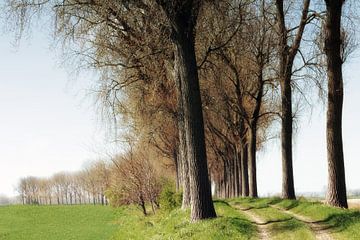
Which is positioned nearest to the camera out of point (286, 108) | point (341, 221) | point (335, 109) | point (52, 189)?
point (341, 221)

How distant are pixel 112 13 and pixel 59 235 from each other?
24.7m

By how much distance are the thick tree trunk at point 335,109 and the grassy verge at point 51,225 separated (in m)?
19.0

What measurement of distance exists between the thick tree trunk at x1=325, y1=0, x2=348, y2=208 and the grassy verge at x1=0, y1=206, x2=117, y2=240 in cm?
1904

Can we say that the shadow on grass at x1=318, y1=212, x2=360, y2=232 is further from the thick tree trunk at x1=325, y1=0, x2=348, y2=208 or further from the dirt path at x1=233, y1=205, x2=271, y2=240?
the thick tree trunk at x1=325, y1=0, x2=348, y2=208

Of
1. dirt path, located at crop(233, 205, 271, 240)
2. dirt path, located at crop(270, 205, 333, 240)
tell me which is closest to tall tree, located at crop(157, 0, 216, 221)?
dirt path, located at crop(233, 205, 271, 240)

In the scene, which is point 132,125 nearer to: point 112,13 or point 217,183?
point 112,13

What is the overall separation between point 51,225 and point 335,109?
125 feet

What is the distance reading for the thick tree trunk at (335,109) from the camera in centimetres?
1988

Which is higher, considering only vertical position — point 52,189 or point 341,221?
point 341,221

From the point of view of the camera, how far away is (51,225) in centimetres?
5100

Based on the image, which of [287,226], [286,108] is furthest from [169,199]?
[287,226]

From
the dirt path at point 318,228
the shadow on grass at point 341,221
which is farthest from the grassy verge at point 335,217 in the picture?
the dirt path at point 318,228

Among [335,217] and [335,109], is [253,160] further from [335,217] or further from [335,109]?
[335,217]

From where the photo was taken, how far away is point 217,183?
60250mm
